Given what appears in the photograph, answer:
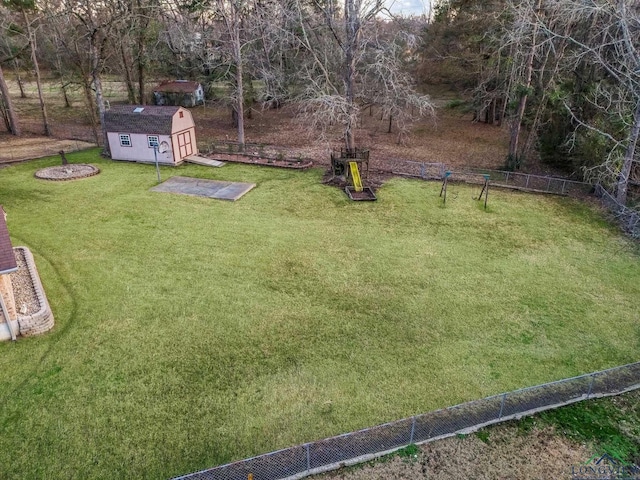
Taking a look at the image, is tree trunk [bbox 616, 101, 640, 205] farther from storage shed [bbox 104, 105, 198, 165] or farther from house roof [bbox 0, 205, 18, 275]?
storage shed [bbox 104, 105, 198, 165]

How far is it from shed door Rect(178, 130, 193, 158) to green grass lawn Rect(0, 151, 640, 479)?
634cm

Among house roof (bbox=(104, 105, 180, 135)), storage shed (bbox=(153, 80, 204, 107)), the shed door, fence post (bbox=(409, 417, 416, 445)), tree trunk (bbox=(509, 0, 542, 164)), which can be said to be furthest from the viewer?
storage shed (bbox=(153, 80, 204, 107))

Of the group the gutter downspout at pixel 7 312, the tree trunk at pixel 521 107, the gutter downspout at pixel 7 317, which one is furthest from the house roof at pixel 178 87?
the gutter downspout at pixel 7 317

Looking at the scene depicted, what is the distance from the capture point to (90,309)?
12180mm

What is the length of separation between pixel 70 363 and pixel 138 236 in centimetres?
693

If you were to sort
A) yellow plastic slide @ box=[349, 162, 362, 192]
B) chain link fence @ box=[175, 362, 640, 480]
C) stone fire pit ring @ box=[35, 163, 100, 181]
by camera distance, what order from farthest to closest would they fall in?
stone fire pit ring @ box=[35, 163, 100, 181] → yellow plastic slide @ box=[349, 162, 362, 192] → chain link fence @ box=[175, 362, 640, 480]

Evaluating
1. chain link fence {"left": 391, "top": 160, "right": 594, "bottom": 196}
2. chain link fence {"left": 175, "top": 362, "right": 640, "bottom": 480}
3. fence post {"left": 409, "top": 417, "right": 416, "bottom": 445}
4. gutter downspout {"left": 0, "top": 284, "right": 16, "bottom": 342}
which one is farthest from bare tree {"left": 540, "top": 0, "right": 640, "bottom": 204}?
gutter downspout {"left": 0, "top": 284, "right": 16, "bottom": 342}

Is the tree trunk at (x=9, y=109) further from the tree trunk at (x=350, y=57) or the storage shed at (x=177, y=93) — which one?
the tree trunk at (x=350, y=57)

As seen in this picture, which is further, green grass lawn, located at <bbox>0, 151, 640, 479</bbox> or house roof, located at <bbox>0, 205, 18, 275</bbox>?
house roof, located at <bbox>0, 205, 18, 275</bbox>

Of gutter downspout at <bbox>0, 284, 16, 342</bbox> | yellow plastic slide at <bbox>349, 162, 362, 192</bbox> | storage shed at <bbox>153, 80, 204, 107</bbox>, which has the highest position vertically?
storage shed at <bbox>153, 80, 204, 107</bbox>

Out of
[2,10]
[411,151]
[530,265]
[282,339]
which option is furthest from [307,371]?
[2,10]

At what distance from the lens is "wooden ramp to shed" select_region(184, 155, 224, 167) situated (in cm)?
2500

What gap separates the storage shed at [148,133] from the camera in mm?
24281

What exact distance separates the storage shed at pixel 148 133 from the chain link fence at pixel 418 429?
67.8 feet
